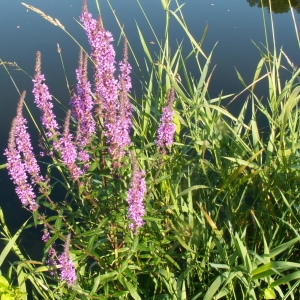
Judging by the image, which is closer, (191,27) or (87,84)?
(87,84)

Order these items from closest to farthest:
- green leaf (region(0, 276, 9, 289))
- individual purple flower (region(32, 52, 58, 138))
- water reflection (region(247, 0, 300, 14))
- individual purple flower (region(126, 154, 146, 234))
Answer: individual purple flower (region(126, 154, 146, 234)), individual purple flower (region(32, 52, 58, 138)), green leaf (region(0, 276, 9, 289)), water reflection (region(247, 0, 300, 14))

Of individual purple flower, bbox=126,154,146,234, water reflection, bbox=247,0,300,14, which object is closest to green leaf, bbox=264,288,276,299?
individual purple flower, bbox=126,154,146,234

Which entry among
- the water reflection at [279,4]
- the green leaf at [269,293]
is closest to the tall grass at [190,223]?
the green leaf at [269,293]

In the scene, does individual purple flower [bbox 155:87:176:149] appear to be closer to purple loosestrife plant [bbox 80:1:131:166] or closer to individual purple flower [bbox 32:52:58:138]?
purple loosestrife plant [bbox 80:1:131:166]

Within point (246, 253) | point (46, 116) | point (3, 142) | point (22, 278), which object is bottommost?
point (3, 142)

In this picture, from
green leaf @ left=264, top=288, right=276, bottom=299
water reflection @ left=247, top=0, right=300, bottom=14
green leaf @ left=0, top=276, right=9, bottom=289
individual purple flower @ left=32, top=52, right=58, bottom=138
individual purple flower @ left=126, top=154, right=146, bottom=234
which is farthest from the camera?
water reflection @ left=247, top=0, right=300, bottom=14

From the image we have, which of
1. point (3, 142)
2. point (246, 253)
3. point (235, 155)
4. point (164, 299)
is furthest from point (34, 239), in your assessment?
point (246, 253)

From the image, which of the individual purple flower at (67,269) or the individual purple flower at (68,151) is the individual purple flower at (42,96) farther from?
the individual purple flower at (67,269)

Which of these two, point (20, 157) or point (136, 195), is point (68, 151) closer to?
point (20, 157)

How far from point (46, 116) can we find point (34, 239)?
Answer: 208cm

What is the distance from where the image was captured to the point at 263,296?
2.15 metres

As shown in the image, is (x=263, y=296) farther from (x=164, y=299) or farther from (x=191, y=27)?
(x=191, y=27)

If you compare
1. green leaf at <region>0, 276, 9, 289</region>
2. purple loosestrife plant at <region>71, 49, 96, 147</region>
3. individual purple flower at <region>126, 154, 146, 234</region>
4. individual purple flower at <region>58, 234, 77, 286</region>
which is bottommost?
green leaf at <region>0, 276, 9, 289</region>

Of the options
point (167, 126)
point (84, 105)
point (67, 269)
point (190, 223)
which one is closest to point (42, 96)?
point (84, 105)
